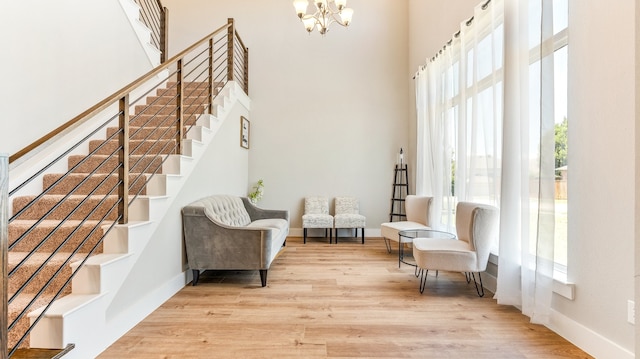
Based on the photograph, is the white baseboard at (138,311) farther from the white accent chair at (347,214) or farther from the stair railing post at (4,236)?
the white accent chair at (347,214)

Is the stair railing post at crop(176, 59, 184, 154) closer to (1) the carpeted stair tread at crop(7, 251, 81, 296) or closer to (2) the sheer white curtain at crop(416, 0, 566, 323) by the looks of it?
(1) the carpeted stair tread at crop(7, 251, 81, 296)

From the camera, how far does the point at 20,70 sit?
8.83ft

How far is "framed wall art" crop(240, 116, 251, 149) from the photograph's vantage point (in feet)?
18.3

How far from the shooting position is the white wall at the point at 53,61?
8.56 feet

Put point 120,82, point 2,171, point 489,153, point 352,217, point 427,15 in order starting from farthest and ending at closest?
1. point 352,217
2. point 427,15
3. point 120,82
4. point 489,153
5. point 2,171

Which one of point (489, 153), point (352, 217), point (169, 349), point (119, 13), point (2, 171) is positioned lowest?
point (169, 349)

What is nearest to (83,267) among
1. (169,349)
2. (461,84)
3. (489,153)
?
(169,349)

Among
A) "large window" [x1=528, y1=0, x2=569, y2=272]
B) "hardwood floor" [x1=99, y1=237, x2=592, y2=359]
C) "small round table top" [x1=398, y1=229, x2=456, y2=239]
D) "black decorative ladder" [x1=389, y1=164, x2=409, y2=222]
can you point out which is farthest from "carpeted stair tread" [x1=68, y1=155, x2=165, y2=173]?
"black decorative ladder" [x1=389, y1=164, x2=409, y2=222]

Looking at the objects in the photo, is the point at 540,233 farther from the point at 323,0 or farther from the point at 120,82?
the point at 120,82

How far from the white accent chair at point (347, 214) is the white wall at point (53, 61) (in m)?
3.80

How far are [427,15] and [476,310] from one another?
4511 millimetres

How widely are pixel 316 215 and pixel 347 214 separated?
0.56m

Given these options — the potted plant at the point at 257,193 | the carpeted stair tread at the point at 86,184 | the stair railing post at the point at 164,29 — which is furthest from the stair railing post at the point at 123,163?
the potted plant at the point at 257,193

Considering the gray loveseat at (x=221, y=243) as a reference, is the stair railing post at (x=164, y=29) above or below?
above
